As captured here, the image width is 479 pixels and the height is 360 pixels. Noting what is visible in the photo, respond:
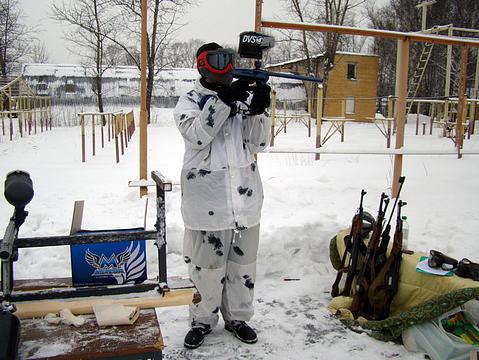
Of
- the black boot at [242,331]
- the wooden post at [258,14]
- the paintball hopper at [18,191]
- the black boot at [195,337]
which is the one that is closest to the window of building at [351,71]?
the wooden post at [258,14]

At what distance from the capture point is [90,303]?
5.98 ft

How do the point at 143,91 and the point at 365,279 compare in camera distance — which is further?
the point at 143,91

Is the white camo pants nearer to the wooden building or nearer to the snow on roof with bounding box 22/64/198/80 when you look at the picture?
the wooden building

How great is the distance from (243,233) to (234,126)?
0.62m

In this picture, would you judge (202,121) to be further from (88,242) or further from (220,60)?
(88,242)

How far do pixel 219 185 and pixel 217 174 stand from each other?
63 millimetres

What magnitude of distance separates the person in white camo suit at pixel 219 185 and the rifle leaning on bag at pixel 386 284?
0.85 m

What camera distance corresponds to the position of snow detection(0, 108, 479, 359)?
281 centimetres

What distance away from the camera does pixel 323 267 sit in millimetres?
3834

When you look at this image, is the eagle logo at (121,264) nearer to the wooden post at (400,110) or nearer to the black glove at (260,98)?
Result: the black glove at (260,98)

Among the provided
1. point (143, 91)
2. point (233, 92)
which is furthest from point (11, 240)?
point (143, 91)

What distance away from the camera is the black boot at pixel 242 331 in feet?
9.07

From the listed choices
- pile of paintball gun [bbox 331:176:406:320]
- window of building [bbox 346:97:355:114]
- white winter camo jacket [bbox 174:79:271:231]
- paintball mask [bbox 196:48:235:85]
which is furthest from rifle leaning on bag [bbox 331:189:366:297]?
window of building [bbox 346:97:355:114]

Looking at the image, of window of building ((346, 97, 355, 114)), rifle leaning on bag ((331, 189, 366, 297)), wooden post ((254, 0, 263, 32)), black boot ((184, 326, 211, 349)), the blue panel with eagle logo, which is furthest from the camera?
window of building ((346, 97, 355, 114))
